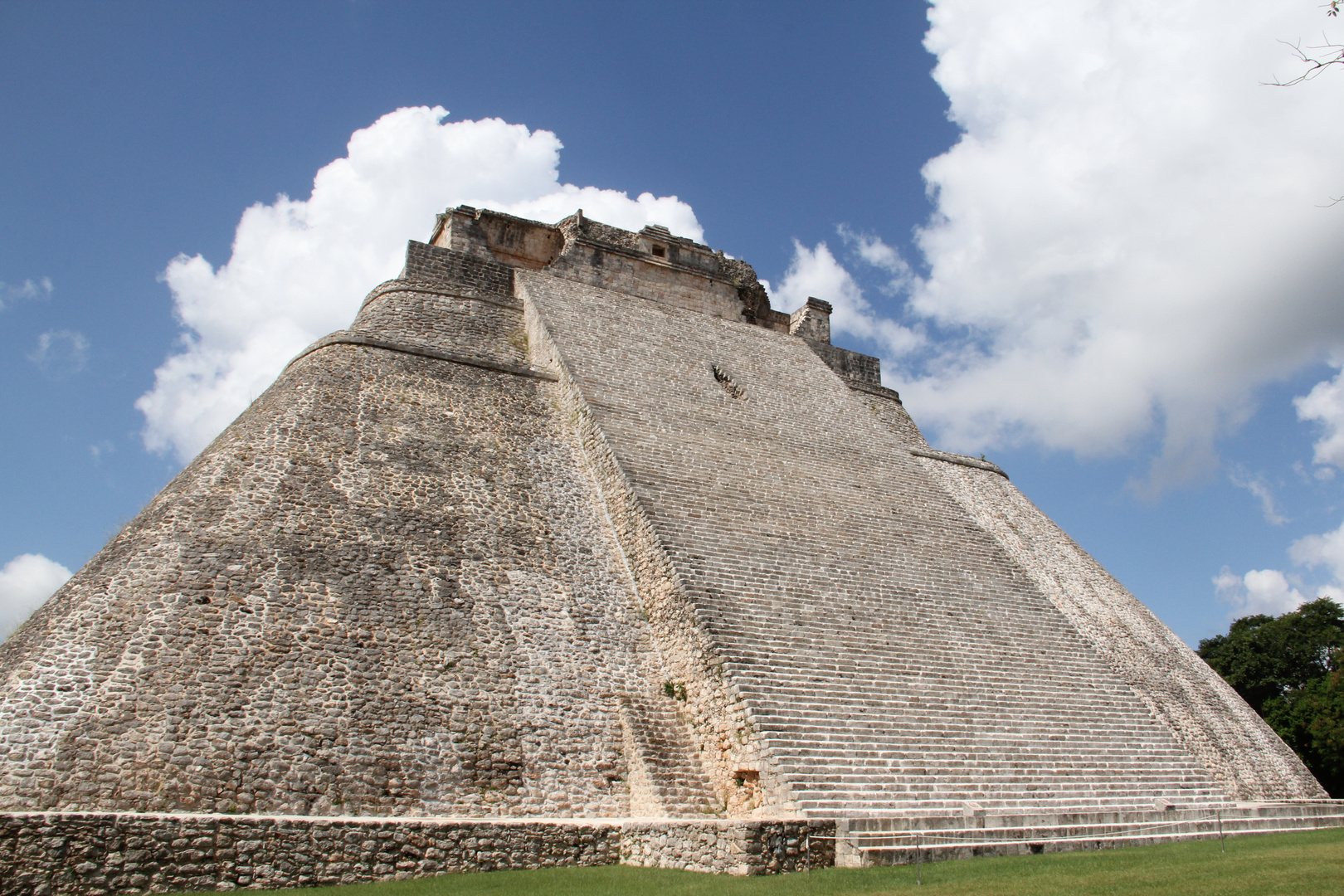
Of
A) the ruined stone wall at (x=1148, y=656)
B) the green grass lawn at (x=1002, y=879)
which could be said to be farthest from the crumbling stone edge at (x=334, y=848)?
the ruined stone wall at (x=1148, y=656)

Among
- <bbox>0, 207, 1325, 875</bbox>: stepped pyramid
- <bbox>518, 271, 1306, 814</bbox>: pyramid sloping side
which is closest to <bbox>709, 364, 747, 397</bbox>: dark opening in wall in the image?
<bbox>518, 271, 1306, 814</bbox>: pyramid sloping side

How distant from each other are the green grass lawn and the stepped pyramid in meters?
0.84

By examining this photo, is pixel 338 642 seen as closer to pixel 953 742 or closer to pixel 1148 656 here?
pixel 953 742

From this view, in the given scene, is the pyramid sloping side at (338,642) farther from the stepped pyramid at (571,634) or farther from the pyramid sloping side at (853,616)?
the pyramid sloping side at (853,616)

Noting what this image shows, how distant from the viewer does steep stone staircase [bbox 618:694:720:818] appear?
6816mm

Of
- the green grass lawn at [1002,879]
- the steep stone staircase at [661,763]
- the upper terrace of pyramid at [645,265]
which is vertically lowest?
the green grass lawn at [1002,879]

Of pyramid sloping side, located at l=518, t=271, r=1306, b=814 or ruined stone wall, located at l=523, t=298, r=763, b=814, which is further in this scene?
pyramid sloping side, located at l=518, t=271, r=1306, b=814

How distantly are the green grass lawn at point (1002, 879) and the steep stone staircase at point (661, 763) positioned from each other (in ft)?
2.70

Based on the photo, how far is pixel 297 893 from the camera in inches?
209

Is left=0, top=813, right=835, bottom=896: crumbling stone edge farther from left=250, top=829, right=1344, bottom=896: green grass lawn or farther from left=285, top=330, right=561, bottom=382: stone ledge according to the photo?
left=285, top=330, right=561, bottom=382: stone ledge

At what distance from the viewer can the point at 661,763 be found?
7109 mm

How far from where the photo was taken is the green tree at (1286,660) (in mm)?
23312

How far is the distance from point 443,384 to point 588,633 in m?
4.50

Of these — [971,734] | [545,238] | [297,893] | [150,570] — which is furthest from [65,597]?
[545,238]
